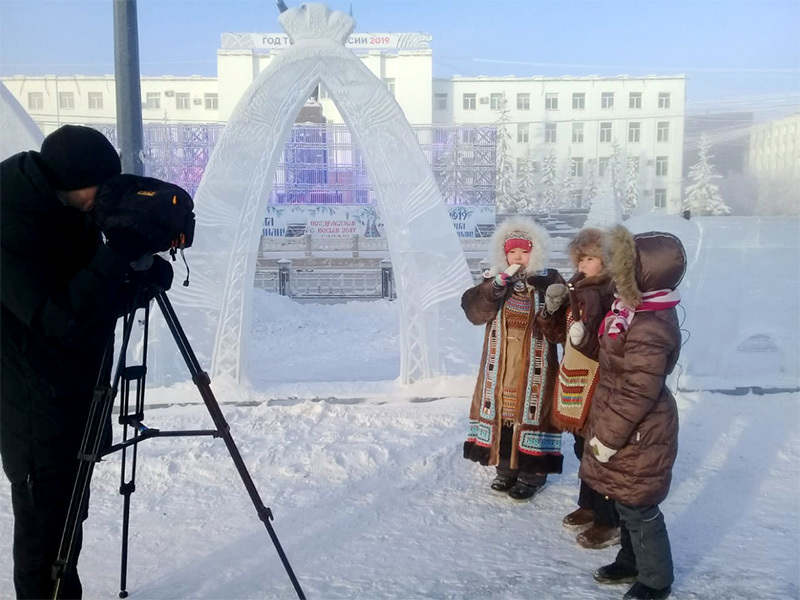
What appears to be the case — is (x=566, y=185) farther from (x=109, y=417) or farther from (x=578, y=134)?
(x=109, y=417)

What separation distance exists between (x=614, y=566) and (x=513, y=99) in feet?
64.7

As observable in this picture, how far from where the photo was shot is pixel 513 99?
20.7 metres

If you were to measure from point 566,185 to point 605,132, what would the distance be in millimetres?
2062

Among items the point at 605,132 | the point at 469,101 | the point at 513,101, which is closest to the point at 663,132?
Result: the point at 605,132

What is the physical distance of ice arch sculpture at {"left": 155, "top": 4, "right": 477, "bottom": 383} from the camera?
534 centimetres

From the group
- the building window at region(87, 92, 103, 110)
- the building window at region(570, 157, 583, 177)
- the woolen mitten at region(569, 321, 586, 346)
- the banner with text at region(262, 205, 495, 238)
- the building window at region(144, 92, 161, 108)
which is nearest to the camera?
the woolen mitten at region(569, 321, 586, 346)

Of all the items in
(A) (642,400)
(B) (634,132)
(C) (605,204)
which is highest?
(B) (634,132)

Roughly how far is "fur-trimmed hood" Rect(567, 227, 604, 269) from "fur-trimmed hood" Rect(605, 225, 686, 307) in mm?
638

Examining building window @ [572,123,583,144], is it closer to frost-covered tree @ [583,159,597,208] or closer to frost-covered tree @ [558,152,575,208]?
frost-covered tree @ [558,152,575,208]

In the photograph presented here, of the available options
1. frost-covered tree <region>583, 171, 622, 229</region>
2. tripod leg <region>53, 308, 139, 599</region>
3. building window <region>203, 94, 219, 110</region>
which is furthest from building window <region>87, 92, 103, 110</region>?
tripod leg <region>53, 308, 139, 599</region>

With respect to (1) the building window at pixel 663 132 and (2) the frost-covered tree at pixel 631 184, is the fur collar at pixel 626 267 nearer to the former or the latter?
(2) the frost-covered tree at pixel 631 184

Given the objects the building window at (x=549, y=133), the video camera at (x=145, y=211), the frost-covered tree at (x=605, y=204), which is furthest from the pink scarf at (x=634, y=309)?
the building window at (x=549, y=133)

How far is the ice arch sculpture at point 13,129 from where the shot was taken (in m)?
4.92

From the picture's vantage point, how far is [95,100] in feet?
55.9
